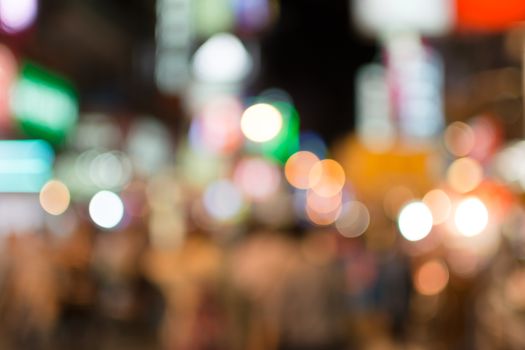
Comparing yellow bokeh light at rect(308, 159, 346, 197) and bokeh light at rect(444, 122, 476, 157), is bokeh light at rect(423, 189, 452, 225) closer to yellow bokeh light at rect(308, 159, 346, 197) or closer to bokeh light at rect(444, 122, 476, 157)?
bokeh light at rect(444, 122, 476, 157)

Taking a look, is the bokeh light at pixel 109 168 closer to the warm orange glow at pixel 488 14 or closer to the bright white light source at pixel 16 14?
the bright white light source at pixel 16 14

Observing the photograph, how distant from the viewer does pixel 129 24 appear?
63.2ft

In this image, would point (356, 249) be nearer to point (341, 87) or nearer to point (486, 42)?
point (486, 42)

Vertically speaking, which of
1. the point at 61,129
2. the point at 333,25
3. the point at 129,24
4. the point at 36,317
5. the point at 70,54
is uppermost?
the point at 333,25

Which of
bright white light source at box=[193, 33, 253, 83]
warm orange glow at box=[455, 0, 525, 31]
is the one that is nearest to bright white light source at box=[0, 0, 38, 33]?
warm orange glow at box=[455, 0, 525, 31]

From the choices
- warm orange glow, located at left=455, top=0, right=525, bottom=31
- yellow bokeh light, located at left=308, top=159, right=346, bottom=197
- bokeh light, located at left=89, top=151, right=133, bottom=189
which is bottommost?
bokeh light, located at left=89, top=151, right=133, bottom=189

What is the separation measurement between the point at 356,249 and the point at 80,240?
780cm

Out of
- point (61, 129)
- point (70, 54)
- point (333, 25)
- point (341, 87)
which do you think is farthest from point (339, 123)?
point (61, 129)

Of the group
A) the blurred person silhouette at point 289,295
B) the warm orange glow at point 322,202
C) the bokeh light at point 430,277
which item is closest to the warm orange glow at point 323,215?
the warm orange glow at point 322,202

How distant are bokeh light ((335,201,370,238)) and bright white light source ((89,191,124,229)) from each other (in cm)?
763

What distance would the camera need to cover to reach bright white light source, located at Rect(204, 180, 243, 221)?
85.1 feet

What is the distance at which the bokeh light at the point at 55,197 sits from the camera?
61.4 ft

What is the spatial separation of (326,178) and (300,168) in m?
1.07

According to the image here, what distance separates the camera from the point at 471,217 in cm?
1631
